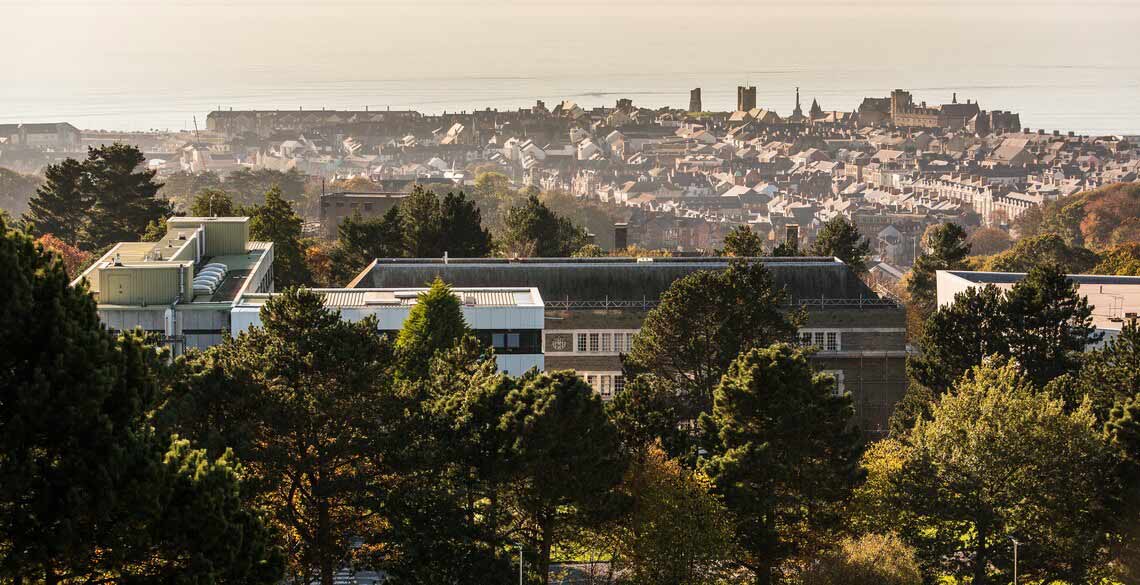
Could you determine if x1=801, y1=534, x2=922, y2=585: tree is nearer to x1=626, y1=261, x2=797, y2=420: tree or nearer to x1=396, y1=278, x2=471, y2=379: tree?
x1=626, y1=261, x2=797, y2=420: tree

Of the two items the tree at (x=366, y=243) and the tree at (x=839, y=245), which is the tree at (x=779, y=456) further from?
the tree at (x=839, y=245)

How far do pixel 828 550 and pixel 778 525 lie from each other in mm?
948

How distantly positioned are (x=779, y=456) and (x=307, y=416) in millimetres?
8187

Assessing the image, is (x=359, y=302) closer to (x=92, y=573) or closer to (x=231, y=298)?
(x=231, y=298)

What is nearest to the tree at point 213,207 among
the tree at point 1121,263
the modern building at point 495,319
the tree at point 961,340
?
the modern building at point 495,319

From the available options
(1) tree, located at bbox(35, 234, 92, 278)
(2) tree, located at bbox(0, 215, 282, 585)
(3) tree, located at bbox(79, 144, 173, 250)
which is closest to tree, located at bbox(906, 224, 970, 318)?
(3) tree, located at bbox(79, 144, 173, 250)

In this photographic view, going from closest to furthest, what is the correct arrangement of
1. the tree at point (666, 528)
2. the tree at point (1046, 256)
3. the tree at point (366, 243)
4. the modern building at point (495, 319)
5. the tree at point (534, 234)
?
1. the tree at point (666, 528)
2. the modern building at point (495, 319)
3. the tree at point (366, 243)
4. the tree at point (534, 234)
5. the tree at point (1046, 256)

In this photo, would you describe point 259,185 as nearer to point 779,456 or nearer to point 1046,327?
point 1046,327

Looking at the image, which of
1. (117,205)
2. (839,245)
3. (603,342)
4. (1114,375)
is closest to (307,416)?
(1114,375)

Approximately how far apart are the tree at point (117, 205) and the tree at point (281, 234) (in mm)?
5860

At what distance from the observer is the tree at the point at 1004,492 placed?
97.5 ft

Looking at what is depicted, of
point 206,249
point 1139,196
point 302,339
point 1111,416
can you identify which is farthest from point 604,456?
point 1139,196

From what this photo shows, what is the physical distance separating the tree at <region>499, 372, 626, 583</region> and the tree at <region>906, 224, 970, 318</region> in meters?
42.3

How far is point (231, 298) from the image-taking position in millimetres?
41812
